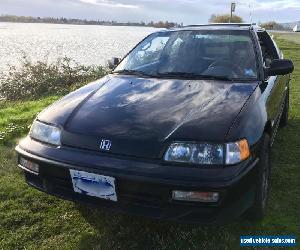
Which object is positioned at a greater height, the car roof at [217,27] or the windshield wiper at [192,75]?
the car roof at [217,27]

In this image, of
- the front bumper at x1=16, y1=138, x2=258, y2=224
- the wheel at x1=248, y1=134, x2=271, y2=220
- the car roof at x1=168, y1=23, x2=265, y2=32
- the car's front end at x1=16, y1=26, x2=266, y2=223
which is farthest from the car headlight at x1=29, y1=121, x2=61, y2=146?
the car roof at x1=168, y1=23, x2=265, y2=32

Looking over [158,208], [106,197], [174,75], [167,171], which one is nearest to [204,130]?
[167,171]

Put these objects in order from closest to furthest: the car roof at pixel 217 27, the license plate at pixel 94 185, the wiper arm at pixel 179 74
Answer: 1. the license plate at pixel 94 185
2. the wiper arm at pixel 179 74
3. the car roof at pixel 217 27

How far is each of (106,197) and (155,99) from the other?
0.94 metres

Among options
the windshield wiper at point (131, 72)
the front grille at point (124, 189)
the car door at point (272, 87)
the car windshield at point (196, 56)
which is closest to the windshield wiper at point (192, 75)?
the car windshield at point (196, 56)

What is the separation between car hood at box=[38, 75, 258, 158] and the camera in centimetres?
278

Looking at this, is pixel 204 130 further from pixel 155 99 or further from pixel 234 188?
pixel 155 99

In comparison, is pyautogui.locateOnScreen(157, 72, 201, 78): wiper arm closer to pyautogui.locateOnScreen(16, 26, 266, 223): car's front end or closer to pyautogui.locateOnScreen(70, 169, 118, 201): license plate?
pyautogui.locateOnScreen(16, 26, 266, 223): car's front end

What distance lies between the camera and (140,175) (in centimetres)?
263

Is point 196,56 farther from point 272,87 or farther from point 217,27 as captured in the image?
point 272,87

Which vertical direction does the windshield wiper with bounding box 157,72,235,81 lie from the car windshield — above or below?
below

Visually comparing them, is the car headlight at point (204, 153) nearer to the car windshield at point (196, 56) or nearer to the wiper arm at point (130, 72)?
the car windshield at point (196, 56)

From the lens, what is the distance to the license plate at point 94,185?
2741mm

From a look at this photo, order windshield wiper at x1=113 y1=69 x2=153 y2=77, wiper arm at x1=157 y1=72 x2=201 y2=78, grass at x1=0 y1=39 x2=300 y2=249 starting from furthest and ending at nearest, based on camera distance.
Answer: windshield wiper at x1=113 y1=69 x2=153 y2=77
wiper arm at x1=157 y1=72 x2=201 y2=78
grass at x1=0 y1=39 x2=300 y2=249
